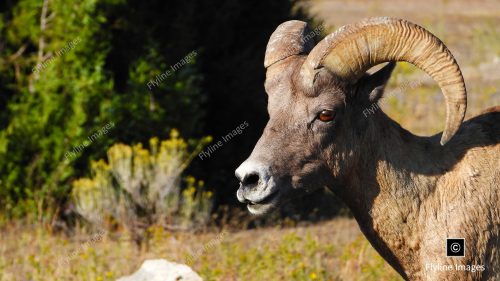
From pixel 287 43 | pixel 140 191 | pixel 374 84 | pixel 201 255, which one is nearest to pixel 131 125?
pixel 140 191

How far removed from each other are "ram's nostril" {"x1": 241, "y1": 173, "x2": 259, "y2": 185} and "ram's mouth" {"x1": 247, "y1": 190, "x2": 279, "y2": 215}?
0.36 feet

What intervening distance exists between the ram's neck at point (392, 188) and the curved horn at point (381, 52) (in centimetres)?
38

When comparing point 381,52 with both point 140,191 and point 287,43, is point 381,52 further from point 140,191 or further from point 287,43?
point 140,191

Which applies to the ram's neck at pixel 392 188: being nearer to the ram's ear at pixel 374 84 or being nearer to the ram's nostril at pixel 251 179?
the ram's ear at pixel 374 84

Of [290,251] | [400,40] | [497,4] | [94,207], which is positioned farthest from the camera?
[497,4]

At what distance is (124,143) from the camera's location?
10109 mm

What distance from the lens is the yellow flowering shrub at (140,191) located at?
9.41 m

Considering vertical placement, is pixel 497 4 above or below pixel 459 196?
Result: below

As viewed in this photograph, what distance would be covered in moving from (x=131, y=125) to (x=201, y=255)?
2234 millimetres

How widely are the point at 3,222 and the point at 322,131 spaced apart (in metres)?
5.45

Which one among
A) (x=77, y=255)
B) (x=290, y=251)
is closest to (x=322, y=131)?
(x=290, y=251)

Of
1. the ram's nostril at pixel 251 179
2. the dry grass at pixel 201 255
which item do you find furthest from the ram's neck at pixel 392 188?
the dry grass at pixel 201 255

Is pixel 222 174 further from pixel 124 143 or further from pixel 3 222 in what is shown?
pixel 3 222

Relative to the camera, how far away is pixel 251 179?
508 cm
